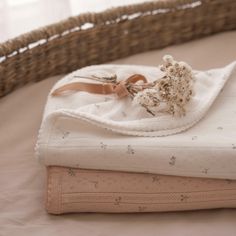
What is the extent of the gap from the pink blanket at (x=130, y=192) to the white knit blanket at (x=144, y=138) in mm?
16

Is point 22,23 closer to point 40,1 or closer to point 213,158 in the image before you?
point 40,1

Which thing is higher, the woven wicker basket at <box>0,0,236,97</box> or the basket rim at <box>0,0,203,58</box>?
the basket rim at <box>0,0,203,58</box>

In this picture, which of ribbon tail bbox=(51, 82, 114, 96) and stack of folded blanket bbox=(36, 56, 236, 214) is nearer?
stack of folded blanket bbox=(36, 56, 236, 214)

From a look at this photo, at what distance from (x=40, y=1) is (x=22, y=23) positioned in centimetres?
8

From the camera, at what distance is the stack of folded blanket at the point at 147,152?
28.4 inches

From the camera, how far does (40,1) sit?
4.16ft

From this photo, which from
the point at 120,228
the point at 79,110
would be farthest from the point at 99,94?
the point at 120,228

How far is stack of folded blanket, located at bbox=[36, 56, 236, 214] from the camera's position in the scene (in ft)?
2.36

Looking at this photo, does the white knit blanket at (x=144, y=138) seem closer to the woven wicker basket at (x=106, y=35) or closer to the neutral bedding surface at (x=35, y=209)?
the neutral bedding surface at (x=35, y=209)

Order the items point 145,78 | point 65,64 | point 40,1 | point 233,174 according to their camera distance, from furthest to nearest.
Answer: point 40,1 < point 65,64 < point 145,78 < point 233,174

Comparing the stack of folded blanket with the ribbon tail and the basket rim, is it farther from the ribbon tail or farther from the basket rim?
the basket rim

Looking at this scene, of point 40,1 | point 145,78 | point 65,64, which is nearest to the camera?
point 145,78

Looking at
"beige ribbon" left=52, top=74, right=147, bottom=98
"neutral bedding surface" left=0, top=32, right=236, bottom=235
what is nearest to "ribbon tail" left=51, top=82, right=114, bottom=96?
"beige ribbon" left=52, top=74, right=147, bottom=98

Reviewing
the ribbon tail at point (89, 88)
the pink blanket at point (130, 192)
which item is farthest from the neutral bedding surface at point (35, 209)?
the ribbon tail at point (89, 88)
